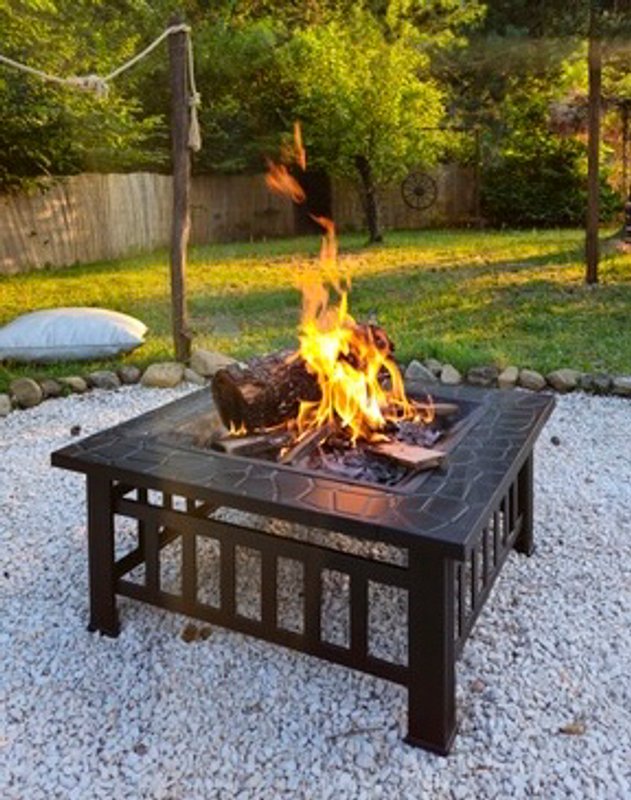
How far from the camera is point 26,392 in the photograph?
4109 mm

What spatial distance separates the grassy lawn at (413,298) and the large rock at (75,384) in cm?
21

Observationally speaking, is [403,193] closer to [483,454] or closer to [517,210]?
[517,210]

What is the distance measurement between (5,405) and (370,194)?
27.5 feet

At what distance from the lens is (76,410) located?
4039 millimetres

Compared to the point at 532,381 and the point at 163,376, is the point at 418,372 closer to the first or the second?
the point at 532,381

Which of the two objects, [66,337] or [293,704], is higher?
[66,337]

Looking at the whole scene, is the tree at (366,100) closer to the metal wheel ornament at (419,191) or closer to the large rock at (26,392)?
the metal wheel ornament at (419,191)

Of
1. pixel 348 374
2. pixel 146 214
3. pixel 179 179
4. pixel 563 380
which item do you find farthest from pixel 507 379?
pixel 146 214

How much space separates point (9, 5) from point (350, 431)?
6642 millimetres

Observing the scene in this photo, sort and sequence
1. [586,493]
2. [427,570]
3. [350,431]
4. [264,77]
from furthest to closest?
[264,77] → [586,493] → [350,431] → [427,570]

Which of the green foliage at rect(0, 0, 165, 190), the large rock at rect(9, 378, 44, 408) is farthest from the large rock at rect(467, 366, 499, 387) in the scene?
the green foliage at rect(0, 0, 165, 190)

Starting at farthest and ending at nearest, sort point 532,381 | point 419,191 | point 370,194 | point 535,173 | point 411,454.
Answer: point 419,191
point 535,173
point 370,194
point 532,381
point 411,454

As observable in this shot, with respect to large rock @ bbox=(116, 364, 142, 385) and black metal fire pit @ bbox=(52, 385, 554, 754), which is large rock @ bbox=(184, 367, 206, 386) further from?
black metal fire pit @ bbox=(52, 385, 554, 754)

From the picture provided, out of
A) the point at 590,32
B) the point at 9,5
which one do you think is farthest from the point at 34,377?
the point at 590,32
